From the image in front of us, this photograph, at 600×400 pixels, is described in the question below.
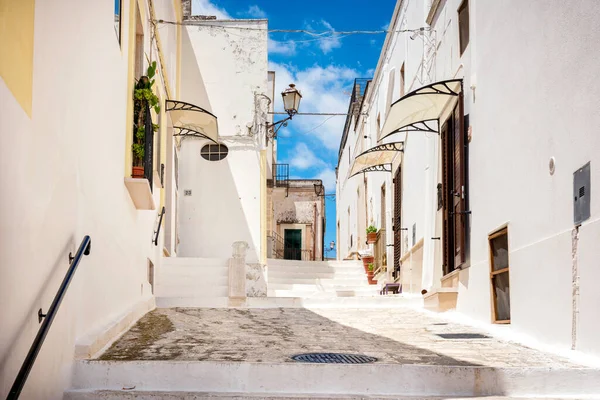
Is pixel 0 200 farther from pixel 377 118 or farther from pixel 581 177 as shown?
pixel 377 118

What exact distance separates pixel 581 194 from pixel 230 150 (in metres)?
12.1

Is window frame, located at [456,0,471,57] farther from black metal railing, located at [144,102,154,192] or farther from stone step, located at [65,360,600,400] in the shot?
stone step, located at [65,360,600,400]

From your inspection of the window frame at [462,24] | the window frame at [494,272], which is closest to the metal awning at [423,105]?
the window frame at [462,24]

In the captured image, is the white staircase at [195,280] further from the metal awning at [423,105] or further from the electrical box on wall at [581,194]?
the electrical box on wall at [581,194]

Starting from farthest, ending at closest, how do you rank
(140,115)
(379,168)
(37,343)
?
1. (379,168)
2. (140,115)
3. (37,343)

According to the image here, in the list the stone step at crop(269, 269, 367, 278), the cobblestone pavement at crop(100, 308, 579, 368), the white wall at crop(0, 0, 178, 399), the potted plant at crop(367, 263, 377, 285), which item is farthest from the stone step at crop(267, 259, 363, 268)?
the white wall at crop(0, 0, 178, 399)

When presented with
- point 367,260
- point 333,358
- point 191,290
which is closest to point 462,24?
point 333,358

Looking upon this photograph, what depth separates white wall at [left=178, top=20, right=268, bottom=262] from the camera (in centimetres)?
1659

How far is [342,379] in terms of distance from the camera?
5062 millimetres

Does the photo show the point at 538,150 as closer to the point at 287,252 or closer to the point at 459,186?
the point at 459,186

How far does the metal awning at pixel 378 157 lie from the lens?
50.0ft

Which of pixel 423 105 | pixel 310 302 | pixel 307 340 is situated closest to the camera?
pixel 307 340

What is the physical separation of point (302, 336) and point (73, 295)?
8.75 feet

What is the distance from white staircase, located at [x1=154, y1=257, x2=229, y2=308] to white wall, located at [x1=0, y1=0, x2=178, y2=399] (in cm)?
432
